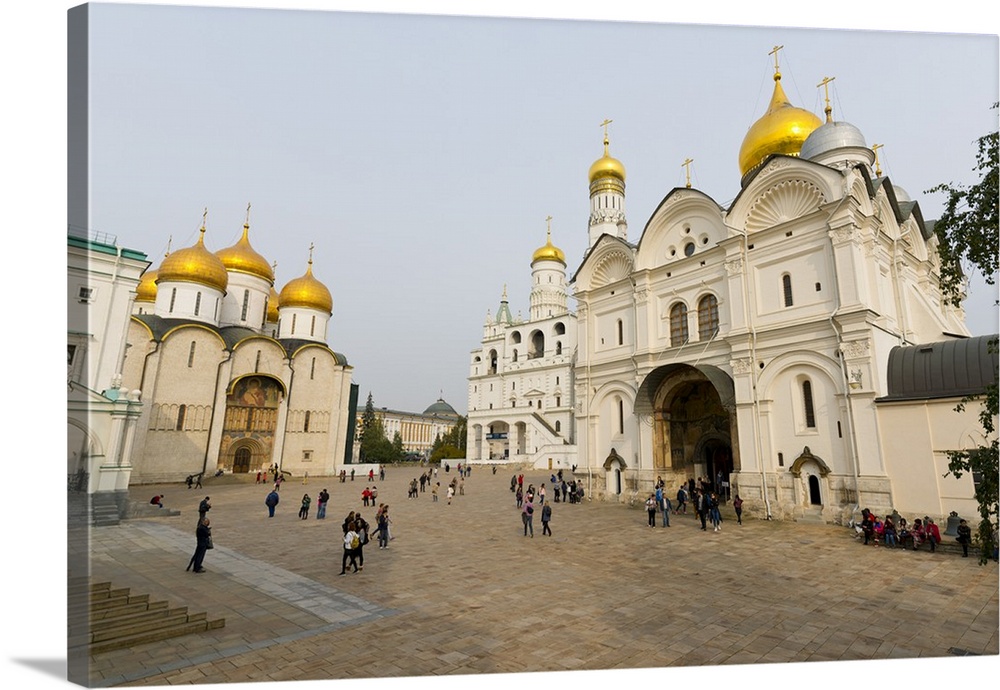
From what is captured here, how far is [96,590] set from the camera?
649cm

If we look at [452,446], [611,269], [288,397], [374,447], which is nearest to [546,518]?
[611,269]

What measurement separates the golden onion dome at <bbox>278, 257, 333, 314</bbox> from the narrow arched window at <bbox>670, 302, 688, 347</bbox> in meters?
25.5

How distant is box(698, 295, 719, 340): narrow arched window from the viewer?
20.4m

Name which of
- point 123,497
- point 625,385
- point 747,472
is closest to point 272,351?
point 123,497

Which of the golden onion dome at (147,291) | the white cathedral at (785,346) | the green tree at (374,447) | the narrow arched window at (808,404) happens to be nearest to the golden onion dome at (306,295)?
the golden onion dome at (147,291)

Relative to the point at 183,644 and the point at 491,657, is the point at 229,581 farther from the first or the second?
the point at 491,657

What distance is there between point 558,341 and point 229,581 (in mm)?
43434

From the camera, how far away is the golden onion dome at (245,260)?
37.0 meters

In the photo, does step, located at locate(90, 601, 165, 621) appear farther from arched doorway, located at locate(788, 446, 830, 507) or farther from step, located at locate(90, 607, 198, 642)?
arched doorway, located at locate(788, 446, 830, 507)

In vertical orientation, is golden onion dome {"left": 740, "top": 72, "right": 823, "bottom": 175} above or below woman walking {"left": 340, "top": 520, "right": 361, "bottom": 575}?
above

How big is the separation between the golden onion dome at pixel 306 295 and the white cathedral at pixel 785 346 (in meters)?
20.2

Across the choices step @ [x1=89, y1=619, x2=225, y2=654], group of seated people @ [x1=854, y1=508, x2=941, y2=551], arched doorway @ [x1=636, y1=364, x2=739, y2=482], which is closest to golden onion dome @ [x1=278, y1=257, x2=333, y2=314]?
arched doorway @ [x1=636, y1=364, x2=739, y2=482]

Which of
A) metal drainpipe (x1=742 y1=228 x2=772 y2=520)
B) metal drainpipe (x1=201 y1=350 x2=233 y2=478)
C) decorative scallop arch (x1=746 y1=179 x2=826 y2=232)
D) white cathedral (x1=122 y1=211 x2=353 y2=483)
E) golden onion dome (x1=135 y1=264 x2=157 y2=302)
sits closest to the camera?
metal drainpipe (x1=742 y1=228 x2=772 y2=520)

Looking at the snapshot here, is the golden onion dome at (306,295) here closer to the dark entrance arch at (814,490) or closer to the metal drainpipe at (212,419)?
the metal drainpipe at (212,419)
